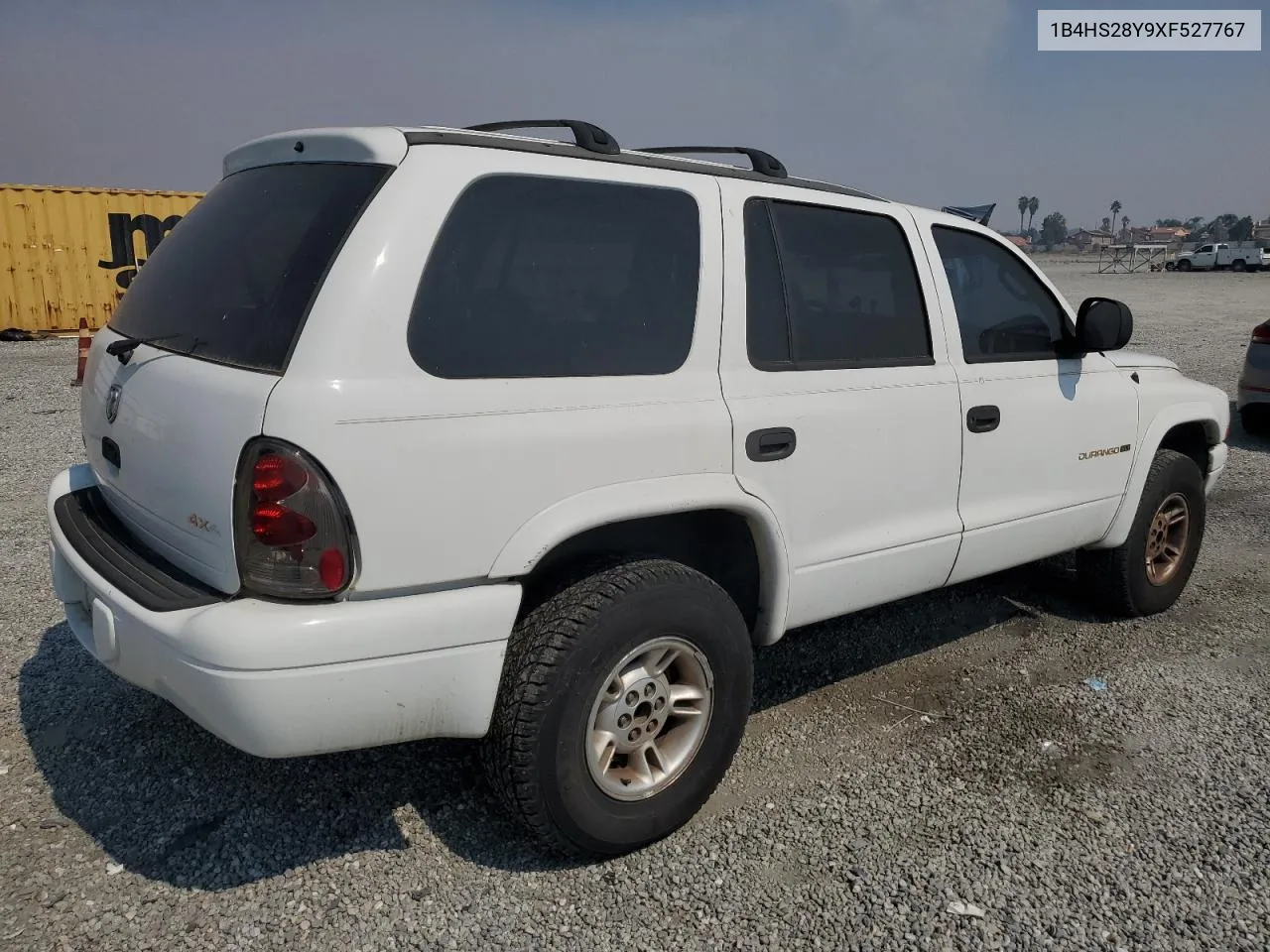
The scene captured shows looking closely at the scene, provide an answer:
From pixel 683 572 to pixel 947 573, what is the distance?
52.1 inches

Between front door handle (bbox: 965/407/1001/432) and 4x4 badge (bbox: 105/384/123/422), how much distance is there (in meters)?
2.68

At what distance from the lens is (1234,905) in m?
2.52

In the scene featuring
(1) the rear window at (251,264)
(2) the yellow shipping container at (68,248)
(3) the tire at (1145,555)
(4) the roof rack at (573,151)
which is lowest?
(3) the tire at (1145,555)

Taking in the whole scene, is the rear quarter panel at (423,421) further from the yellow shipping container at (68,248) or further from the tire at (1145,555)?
the yellow shipping container at (68,248)

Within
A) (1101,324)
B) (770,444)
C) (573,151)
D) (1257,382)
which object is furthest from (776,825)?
(1257,382)

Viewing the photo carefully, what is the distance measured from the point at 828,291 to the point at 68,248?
57.6 ft

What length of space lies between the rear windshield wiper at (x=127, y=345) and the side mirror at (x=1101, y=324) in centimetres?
321

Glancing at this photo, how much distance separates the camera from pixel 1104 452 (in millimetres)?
3951

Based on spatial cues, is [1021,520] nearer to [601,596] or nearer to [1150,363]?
[1150,363]

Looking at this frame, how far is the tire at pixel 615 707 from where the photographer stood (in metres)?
2.39

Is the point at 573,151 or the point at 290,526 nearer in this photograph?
the point at 290,526

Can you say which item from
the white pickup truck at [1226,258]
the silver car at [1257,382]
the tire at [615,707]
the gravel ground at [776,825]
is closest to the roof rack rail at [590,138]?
the tire at [615,707]

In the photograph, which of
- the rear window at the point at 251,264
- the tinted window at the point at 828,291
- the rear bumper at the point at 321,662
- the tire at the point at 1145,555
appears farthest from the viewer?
the tire at the point at 1145,555

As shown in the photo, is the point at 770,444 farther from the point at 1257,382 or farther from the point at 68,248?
the point at 68,248
